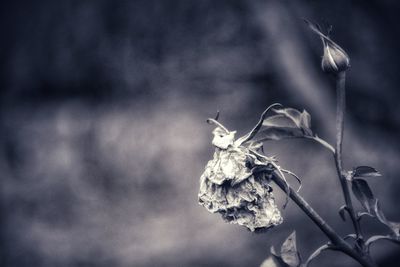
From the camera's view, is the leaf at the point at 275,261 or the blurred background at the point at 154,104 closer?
the leaf at the point at 275,261

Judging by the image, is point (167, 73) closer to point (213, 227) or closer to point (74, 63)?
point (74, 63)

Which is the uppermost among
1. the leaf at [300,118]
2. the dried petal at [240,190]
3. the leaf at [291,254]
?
the leaf at [300,118]

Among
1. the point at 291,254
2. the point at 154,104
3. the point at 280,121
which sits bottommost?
the point at 291,254

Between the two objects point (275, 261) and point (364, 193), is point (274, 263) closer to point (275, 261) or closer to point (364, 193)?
point (275, 261)

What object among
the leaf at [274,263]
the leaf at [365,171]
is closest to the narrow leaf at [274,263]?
the leaf at [274,263]

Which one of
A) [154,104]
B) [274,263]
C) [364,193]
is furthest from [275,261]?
[154,104]

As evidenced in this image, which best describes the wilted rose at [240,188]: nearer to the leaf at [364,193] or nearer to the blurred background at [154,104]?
the leaf at [364,193]

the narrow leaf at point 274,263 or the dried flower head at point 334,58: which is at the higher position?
the dried flower head at point 334,58

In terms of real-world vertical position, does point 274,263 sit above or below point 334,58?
below
